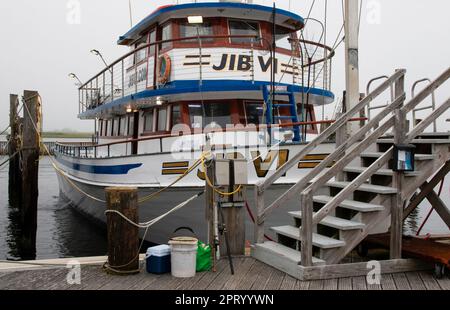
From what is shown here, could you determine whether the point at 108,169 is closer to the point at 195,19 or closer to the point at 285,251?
the point at 195,19

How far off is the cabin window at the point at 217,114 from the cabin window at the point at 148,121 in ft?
5.93

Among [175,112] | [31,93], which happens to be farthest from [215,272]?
[31,93]

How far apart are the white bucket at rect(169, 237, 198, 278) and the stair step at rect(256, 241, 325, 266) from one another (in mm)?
1106

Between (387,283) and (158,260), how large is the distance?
2670 millimetres

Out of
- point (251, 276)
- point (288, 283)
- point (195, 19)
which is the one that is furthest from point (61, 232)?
point (288, 283)

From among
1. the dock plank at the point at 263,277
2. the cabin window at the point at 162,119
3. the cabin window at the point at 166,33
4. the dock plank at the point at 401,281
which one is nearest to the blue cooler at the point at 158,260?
the dock plank at the point at 263,277

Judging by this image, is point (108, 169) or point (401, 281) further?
point (108, 169)

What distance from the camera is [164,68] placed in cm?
1130

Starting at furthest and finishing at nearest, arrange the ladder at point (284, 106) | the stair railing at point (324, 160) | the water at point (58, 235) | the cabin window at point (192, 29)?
1. the water at point (58, 235)
2. the cabin window at point (192, 29)
3. the ladder at point (284, 106)
4. the stair railing at point (324, 160)

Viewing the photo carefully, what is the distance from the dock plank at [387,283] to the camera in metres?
5.14

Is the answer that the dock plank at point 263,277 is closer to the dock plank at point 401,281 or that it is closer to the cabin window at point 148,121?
the dock plank at point 401,281

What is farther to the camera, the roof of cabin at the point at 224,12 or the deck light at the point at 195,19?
the roof of cabin at the point at 224,12

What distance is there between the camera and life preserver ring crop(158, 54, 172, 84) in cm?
1109

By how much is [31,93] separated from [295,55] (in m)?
6.76
